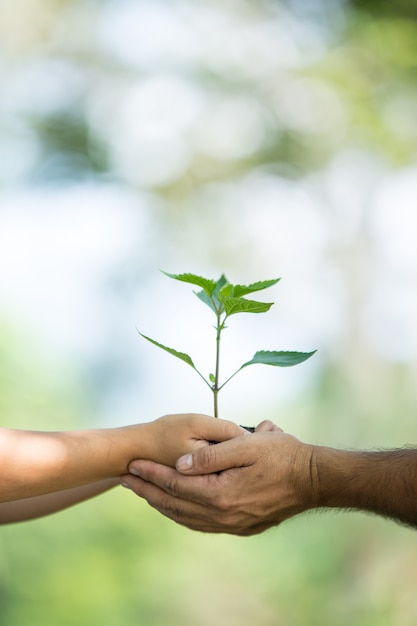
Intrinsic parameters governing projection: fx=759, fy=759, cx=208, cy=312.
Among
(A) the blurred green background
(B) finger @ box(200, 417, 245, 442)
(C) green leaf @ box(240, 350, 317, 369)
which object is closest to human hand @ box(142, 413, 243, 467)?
(B) finger @ box(200, 417, 245, 442)

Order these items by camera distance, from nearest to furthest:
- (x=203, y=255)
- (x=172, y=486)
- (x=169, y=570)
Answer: (x=172, y=486) → (x=169, y=570) → (x=203, y=255)

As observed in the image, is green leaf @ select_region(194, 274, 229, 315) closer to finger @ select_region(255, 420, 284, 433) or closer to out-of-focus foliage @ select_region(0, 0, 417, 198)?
finger @ select_region(255, 420, 284, 433)

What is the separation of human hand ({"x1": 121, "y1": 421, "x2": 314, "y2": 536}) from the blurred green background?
108 inches

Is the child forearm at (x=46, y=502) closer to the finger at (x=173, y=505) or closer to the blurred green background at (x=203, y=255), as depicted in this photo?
the finger at (x=173, y=505)

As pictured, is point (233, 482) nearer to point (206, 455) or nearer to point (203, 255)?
point (206, 455)

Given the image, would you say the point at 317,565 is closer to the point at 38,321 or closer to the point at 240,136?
the point at 38,321

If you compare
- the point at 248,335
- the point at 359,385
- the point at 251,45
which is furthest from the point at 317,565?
the point at 251,45

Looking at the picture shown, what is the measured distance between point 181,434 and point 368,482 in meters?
0.35

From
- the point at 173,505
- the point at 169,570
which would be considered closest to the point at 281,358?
the point at 173,505

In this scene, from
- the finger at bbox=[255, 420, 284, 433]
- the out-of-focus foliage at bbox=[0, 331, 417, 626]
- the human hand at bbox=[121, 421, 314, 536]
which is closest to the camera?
the human hand at bbox=[121, 421, 314, 536]

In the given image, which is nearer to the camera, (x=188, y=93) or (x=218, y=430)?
(x=218, y=430)

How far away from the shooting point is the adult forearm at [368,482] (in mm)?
1355

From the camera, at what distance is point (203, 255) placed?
4586 mm

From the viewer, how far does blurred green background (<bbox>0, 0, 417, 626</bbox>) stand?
4266 millimetres
